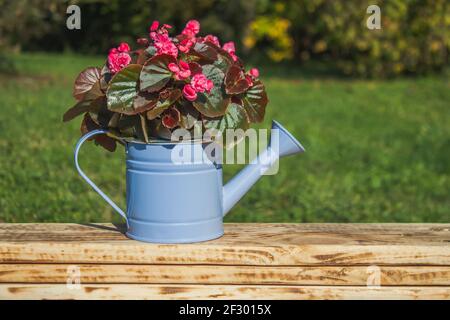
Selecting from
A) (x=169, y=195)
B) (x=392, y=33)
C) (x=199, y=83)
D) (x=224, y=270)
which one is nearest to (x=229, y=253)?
(x=224, y=270)

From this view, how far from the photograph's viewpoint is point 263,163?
8.45 feet

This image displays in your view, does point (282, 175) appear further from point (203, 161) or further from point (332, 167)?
point (203, 161)

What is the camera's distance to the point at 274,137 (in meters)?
2.50

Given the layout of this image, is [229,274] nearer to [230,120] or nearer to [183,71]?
[230,120]

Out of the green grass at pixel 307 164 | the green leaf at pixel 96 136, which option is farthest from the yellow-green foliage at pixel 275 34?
the green leaf at pixel 96 136

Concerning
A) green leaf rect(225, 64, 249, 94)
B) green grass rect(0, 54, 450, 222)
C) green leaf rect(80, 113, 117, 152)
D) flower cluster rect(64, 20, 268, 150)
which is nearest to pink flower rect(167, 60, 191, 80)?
flower cluster rect(64, 20, 268, 150)

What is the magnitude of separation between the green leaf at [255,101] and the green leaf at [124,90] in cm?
34

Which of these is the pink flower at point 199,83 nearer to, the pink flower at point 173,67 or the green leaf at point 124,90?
the pink flower at point 173,67

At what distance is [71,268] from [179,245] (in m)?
0.32

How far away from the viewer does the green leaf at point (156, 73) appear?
7.39ft

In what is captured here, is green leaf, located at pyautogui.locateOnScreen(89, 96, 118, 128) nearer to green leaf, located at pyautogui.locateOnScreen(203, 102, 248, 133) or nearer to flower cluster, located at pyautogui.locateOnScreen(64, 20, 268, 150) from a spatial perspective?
flower cluster, located at pyautogui.locateOnScreen(64, 20, 268, 150)

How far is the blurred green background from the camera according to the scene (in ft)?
15.3

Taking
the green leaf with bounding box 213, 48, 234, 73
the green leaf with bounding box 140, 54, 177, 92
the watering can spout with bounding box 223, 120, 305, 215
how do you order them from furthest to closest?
the watering can spout with bounding box 223, 120, 305, 215 → the green leaf with bounding box 213, 48, 234, 73 → the green leaf with bounding box 140, 54, 177, 92
